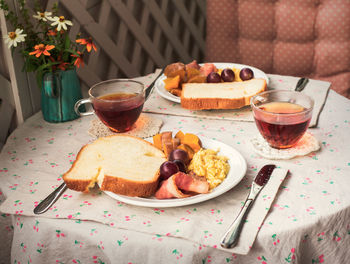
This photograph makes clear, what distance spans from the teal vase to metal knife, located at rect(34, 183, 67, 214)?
34cm

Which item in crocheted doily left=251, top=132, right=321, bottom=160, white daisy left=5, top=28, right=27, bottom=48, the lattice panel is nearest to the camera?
crocheted doily left=251, top=132, right=321, bottom=160

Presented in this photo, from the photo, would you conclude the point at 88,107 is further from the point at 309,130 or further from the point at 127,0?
the point at 127,0

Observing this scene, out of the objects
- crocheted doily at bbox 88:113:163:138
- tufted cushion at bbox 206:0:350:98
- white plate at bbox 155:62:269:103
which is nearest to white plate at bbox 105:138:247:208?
crocheted doily at bbox 88:113:163:138

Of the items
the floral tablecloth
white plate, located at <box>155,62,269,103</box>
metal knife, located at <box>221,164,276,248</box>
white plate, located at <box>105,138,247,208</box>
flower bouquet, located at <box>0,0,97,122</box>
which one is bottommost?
the floral tablecloth

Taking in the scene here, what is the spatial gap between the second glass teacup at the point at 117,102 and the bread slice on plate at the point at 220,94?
15cm

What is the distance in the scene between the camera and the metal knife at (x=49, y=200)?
2.26ft

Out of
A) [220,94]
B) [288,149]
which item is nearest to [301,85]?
[220,94]

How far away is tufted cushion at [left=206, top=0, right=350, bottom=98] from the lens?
5.59 ft

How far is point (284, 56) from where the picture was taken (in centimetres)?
185

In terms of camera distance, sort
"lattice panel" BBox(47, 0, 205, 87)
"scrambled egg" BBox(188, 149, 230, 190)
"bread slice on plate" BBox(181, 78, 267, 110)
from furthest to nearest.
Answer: "lattice panel" BBox(47, 0, 205, 87), "bread slice on plate" BBox(181, 78, 267, 110), "scrambled egg" BBox(188, 149, 230, 190)

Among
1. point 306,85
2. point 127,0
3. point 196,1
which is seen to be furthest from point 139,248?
point 196,1

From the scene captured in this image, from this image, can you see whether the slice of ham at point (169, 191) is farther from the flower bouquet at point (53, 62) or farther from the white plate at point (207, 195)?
the flower bouquet at point (53, 62)

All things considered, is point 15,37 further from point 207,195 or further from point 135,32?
point 135,32

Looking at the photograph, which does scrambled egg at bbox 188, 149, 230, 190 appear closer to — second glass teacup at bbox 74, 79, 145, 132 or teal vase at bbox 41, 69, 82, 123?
second glass teacup at bbox 74, 79, 145, 132
